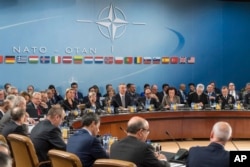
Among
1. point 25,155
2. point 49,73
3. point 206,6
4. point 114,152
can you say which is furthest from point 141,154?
point 206,6

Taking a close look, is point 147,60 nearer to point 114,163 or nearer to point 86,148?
point 86,148

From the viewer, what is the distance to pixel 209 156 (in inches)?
150

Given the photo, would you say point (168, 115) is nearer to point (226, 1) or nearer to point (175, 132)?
point (175, 132)

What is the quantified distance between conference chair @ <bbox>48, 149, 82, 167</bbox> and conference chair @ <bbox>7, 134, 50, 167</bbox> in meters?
0.73

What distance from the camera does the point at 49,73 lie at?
460 inches

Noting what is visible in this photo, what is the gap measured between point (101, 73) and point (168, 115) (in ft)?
10.5

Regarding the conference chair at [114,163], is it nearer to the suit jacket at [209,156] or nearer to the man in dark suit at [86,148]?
the suit jacket at [209,156]

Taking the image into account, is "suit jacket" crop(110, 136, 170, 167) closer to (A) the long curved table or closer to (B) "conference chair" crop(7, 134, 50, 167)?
(B) "conference chair" crop(7, 134, 50, 167)

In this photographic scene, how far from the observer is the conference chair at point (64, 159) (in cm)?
351

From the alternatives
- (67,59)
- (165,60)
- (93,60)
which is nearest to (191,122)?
(165,60)

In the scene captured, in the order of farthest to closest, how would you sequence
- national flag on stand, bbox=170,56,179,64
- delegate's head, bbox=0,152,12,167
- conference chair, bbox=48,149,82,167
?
national flag on stand, bbox=170,56,179,64, conference chair, bbox=48,149,82,167, delegate's head, bbox=0,152,12,167

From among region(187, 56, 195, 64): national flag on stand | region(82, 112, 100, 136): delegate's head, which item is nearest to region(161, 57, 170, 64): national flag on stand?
region(187, 56, 195, 64): national flag on stand

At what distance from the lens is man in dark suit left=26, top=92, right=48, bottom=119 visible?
7930 mm

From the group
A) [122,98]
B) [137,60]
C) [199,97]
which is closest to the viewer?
[122,98]
